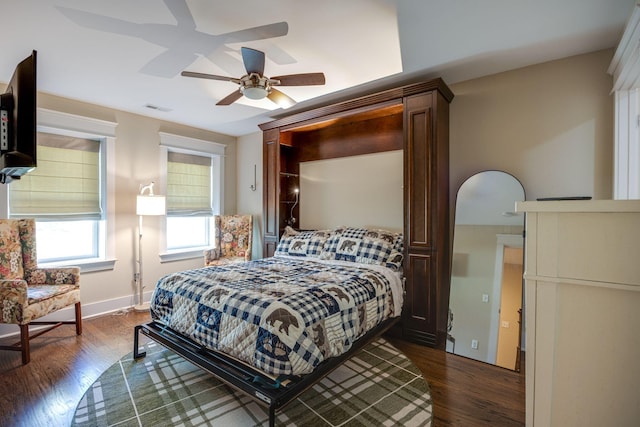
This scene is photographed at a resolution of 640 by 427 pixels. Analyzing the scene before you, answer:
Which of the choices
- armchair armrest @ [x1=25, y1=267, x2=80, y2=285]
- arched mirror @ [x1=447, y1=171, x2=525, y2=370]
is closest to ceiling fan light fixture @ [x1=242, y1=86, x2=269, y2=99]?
arched mirror @ [x1=447, y1=171, x2=525, y2=370]

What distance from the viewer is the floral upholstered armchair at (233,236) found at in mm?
4594

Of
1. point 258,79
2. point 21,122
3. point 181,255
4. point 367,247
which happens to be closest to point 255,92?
point 258,79

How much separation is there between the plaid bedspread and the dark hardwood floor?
1.81ft

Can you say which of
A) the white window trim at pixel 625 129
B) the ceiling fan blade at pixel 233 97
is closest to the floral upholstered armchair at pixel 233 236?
the ceiling fan blade at pixel 233 97

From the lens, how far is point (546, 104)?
2.69 meters

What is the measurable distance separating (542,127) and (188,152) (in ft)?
14.8

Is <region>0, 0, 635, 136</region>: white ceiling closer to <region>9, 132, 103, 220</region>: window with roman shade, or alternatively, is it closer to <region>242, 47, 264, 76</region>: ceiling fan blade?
<region>242, 47, 264, 76</region>: ceiling fan blade

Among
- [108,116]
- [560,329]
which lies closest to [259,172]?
[108,116]

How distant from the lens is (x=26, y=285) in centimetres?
259

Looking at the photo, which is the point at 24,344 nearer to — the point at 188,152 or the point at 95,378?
the point at 95,378

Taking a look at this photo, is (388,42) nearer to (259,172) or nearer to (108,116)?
(259,172)

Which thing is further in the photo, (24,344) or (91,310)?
(91,310)

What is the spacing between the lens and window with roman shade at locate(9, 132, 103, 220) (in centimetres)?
331

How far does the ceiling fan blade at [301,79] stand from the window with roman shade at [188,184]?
113 inches
